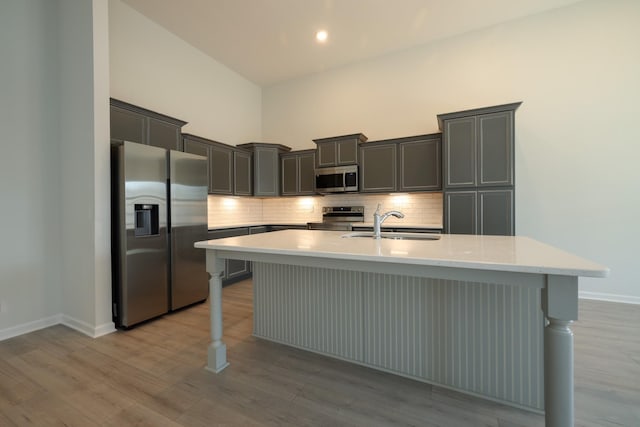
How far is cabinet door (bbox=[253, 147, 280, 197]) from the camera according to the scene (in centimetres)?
505

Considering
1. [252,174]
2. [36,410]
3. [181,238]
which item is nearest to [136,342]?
[36,410]

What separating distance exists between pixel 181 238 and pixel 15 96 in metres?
1.98

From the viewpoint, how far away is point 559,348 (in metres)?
1.08

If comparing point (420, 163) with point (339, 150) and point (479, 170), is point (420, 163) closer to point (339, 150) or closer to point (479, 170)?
point (479, 170)

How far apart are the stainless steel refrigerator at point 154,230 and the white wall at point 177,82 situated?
1.40 m

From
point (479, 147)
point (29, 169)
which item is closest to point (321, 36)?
point (479, 147)

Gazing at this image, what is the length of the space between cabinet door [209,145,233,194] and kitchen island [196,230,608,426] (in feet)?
7.82

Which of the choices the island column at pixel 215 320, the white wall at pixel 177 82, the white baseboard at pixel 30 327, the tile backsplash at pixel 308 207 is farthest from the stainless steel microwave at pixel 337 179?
the white baseboard at pixel 30 327

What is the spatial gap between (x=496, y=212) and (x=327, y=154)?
267cm

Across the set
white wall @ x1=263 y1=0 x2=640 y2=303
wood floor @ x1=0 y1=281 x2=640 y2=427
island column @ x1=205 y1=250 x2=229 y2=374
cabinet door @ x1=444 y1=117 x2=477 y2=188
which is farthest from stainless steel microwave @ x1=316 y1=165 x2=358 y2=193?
island column @ x1=205 y1=250 x2=229 y2=374

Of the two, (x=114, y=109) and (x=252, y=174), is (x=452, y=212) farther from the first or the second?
(x=114, y=109)

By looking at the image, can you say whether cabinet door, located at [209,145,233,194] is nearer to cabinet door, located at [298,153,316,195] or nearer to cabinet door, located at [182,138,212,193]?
cabinet door, located at [182,138,212,193]

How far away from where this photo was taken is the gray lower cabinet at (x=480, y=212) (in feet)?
11.0

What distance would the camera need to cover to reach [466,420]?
4.83 ft
